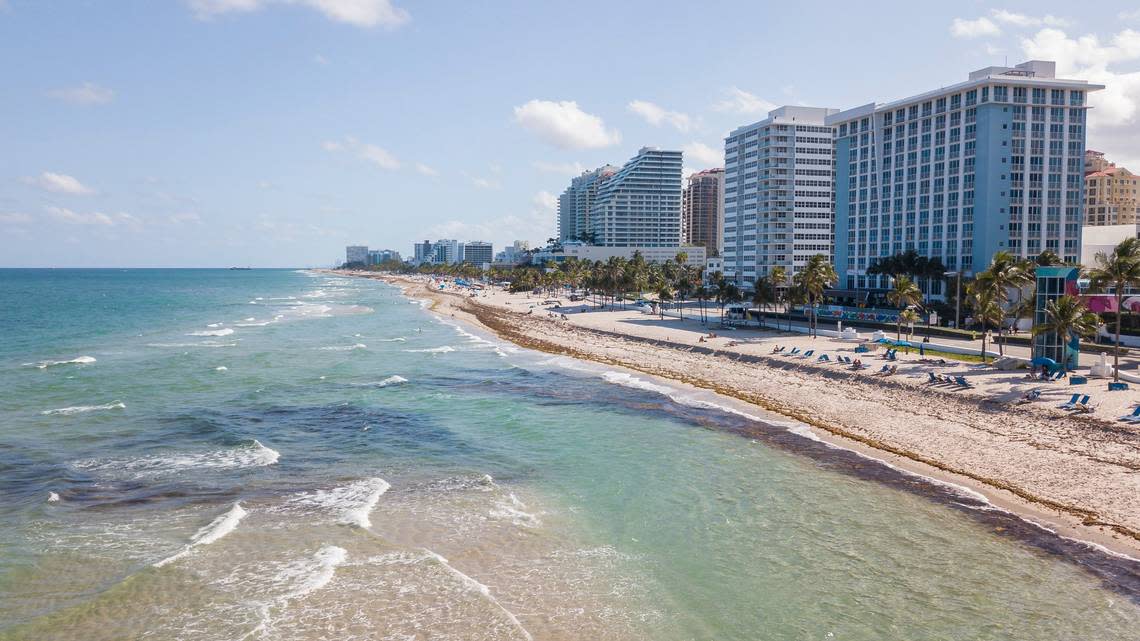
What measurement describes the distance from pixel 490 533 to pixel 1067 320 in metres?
39.4

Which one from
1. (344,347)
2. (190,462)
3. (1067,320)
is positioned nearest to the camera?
(190,462)

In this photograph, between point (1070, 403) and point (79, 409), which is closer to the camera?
point (1070, 403)

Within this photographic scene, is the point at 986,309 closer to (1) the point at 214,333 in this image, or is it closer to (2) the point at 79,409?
(2) the point at 79,409

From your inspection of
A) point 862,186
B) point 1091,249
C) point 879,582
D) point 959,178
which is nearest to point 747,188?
point 862,186

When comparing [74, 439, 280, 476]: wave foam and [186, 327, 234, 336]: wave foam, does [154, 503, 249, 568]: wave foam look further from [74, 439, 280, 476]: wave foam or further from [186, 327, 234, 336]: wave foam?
[186, 327, 234, 336]: wave foam

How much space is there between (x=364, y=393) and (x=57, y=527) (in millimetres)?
25438

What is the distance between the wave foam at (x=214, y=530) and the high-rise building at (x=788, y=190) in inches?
4580

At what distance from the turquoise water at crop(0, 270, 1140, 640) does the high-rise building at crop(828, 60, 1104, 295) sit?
63.9 meters

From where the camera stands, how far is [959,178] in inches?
3622

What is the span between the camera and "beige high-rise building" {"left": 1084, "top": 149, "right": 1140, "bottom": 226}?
168375 mm

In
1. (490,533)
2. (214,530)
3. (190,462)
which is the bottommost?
(490,533)

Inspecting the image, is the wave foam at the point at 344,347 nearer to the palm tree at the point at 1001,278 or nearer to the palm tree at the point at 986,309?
the palm tree at the point at 986,309

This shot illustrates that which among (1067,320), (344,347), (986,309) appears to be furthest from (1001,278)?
(344,347)

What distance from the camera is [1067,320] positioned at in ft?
143
